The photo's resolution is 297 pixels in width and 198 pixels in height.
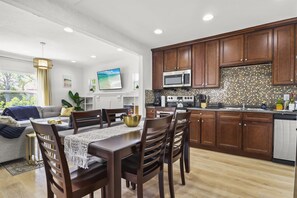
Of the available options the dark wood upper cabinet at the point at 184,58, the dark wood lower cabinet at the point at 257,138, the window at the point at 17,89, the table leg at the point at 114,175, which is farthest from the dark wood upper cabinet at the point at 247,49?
the window at the point at 17,89

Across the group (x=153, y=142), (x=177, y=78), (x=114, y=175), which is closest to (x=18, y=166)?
(x=114, y=175)

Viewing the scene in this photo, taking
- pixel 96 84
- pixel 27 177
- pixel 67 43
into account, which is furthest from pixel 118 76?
pixel 27 177

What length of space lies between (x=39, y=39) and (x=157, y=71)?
116 inches

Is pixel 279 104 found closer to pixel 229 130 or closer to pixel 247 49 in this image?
Result: pixel 229 130

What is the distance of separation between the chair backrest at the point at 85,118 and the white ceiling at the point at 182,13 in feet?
5.23

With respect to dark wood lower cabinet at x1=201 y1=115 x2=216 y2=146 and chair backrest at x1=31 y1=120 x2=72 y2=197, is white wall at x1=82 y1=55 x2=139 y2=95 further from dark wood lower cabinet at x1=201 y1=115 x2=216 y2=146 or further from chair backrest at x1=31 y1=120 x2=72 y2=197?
chair backrest at x1=31 y1=120 x2=72 y2=197

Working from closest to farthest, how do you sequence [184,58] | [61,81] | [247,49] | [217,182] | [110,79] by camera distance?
[217,182], [247,49], [184,58], [110,79], [61,81]

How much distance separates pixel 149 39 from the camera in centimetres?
370

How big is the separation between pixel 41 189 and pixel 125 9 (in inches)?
108

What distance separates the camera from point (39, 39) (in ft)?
11.9

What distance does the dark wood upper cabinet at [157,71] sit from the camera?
4305mm

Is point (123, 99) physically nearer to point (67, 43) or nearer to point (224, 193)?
point (67, 43)

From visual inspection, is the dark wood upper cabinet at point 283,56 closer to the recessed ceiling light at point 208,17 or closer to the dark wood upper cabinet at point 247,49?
the dark wood upper cabinet at point 247,49

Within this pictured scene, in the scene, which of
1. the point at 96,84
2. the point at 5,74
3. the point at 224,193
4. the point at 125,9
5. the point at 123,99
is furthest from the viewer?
the point at 96,84
